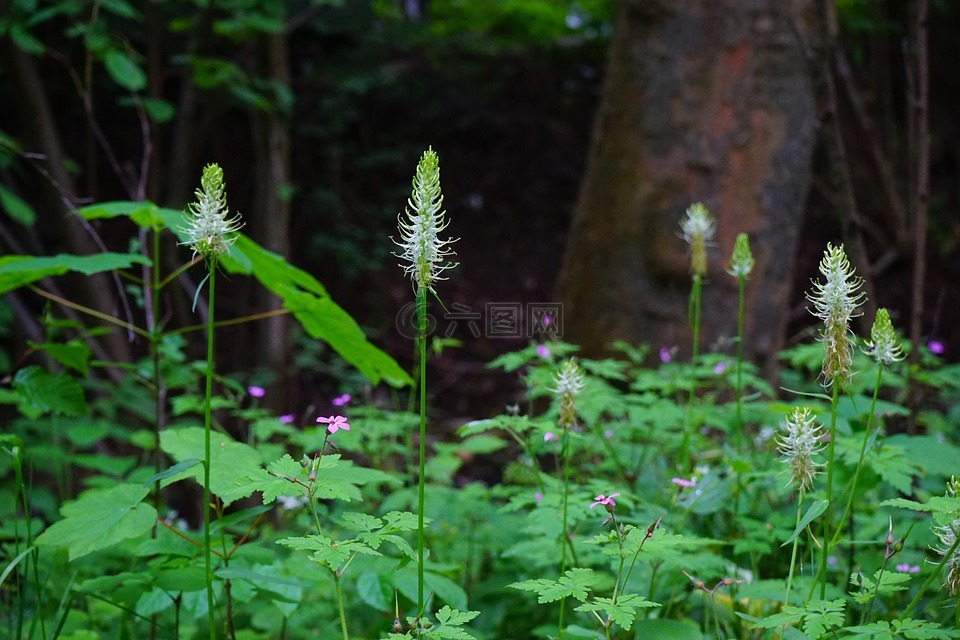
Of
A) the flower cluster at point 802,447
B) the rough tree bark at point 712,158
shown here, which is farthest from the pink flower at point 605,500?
the rough tree bark at point 712,158

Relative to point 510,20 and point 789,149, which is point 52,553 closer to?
point 789,149

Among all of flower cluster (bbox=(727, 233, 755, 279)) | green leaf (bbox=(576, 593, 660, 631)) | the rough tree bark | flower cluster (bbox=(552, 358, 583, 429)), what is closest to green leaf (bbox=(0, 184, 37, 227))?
the rough tree bark

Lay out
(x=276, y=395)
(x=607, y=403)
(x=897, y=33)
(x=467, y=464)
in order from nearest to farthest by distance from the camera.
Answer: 1. (x=607, y=403)
2. (x=276, y=395)
3. (x=467, y=464)
4. (x=897, y=33)

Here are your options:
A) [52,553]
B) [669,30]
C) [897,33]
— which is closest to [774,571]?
[52,553]

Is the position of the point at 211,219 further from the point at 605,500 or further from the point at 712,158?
the point at 712,158

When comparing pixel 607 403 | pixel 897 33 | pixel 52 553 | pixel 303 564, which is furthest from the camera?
pixel 897 33

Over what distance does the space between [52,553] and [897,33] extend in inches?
288

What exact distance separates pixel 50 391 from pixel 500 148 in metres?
5.81

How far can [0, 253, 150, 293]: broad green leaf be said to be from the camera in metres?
1.49

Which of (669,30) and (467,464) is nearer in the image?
(669,30)

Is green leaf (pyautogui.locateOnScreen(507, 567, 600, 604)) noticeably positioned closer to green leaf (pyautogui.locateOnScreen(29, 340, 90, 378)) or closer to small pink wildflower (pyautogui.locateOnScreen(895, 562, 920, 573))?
small pink wildflower (pyautogui.locateOnScreen(895, 562, 920, 573))

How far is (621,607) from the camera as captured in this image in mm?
1036

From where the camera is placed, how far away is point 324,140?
674cm

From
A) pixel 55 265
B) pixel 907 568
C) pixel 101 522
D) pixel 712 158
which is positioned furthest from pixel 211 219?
pixel 712 158
